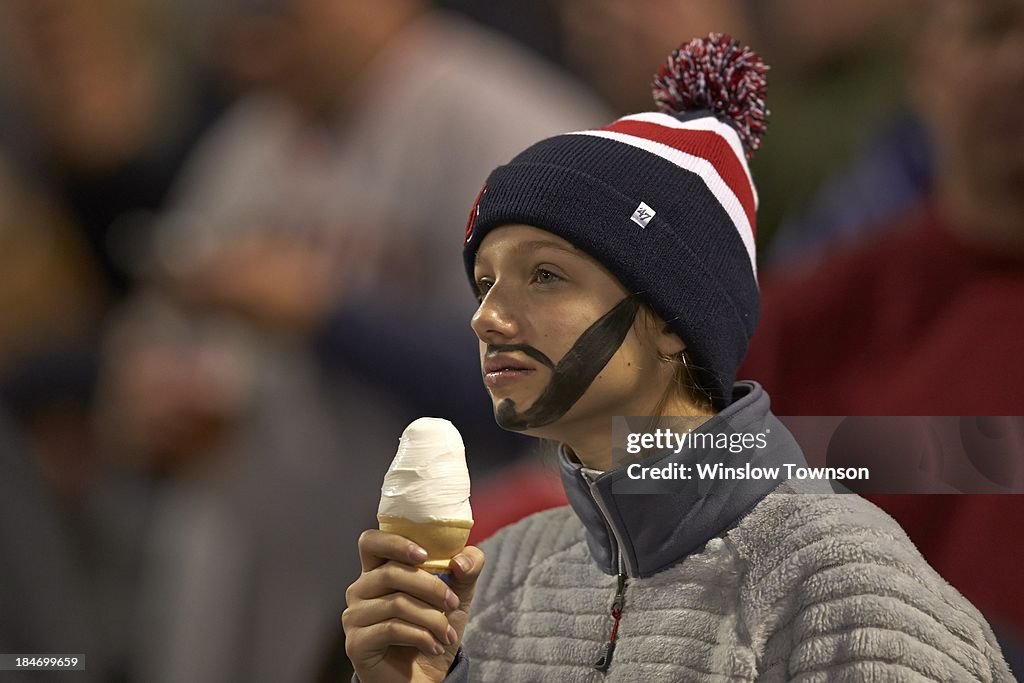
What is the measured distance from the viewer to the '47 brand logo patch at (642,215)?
154 cm

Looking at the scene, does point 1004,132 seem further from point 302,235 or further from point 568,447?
point 302,235

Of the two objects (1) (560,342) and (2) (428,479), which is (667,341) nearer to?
(1) (560,342)

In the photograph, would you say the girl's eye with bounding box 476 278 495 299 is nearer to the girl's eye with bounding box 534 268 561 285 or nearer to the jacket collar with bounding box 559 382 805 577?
the girl's eye with bounding box 534 268 561 285

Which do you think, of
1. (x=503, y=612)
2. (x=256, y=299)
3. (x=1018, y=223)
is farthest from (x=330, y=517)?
(x=1018, y=223)

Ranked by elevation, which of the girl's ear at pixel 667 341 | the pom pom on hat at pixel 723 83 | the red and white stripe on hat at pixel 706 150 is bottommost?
the girl's ear at pixel 667 341

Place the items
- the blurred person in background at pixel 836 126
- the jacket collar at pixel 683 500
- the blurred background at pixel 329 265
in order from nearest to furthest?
the jacket collar at pixel 683 500 < the blurred background at pixel 329 265 < the blurred person in background at pixel 836 126

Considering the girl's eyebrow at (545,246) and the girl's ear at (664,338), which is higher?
the girl's eyebrow at (545,246)

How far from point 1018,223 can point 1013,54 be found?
0.23 meters

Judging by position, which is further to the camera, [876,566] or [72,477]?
[72,477]

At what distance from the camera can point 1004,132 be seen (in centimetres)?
200

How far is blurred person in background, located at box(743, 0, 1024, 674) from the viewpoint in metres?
1.85

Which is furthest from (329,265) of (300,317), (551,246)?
(551,246)

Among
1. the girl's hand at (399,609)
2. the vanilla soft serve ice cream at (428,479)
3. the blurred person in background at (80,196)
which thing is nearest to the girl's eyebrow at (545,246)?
the vanilla soft serve ice cream at (428,479)

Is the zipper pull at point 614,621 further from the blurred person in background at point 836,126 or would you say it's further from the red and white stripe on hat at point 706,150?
the blurred person in background at point 836,126
